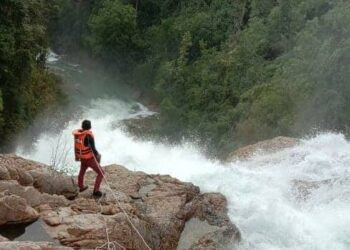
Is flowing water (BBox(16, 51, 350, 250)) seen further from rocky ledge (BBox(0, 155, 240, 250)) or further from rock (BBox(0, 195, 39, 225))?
rock (BBox(0, 195, 39, 225))

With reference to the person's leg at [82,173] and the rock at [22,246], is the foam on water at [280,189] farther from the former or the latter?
the rock at [22,246]

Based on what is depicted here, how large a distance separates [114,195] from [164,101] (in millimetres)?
23180

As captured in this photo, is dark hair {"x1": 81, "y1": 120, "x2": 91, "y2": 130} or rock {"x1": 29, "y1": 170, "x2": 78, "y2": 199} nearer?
dark hair {"x1": 81, "y1": 120, "x2": 91, "y2": 130}

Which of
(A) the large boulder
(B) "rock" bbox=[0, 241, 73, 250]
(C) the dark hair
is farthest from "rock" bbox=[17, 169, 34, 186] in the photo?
(B) "rock" bbox=[0, 241, 73, 250]

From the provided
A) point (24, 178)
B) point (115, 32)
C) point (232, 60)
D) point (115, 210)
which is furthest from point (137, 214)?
point (115, 32)

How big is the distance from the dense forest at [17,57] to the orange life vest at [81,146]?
9271 mm

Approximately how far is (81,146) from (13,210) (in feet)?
6.46

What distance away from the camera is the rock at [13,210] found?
915 centimetres

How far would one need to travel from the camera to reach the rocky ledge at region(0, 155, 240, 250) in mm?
9477

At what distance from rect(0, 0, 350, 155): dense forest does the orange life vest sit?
10246 mm

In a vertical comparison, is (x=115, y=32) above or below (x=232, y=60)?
above

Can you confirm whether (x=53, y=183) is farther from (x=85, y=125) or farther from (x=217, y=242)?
(x=217, y=242)

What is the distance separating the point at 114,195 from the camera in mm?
11039

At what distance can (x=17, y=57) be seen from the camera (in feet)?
68.9
